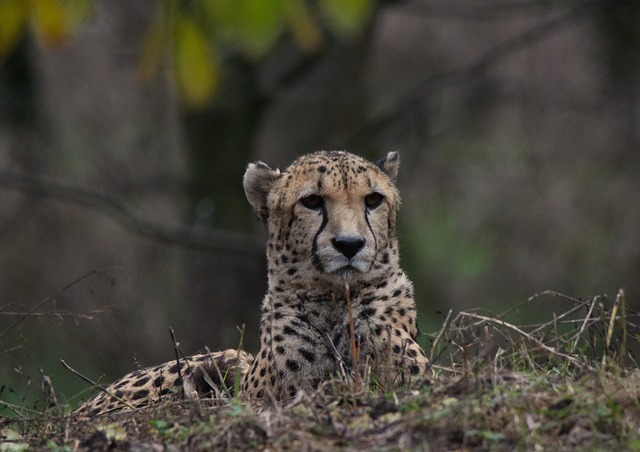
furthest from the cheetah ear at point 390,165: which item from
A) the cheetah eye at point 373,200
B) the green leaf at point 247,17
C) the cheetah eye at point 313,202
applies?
the green leaf at point 247,17

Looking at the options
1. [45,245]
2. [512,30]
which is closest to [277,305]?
[45,245]

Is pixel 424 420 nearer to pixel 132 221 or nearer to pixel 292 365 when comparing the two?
pixel 292 365

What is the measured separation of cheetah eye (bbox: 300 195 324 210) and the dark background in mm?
4823

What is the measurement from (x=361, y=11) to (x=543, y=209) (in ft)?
38.4

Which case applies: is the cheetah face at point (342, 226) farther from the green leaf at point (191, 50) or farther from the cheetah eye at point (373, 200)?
the green leaf at point (191, 50)

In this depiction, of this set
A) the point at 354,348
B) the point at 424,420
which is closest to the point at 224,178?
the point at 354,348

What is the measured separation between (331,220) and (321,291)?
1.06 feet

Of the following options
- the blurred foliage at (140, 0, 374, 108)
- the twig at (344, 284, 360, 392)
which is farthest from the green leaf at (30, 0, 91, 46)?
the twig at (344, 284, 360, 392)

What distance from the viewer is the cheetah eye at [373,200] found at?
20.2 feet

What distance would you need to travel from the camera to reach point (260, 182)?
657cm

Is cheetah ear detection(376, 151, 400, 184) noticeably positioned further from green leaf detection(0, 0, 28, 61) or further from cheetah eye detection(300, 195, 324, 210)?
green leaf detection(0, 0, 28, 61)

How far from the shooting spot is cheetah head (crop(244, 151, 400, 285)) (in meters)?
5.90

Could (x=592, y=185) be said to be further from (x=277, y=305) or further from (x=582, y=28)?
(x=277, y=305)

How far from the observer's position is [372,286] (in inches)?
238
